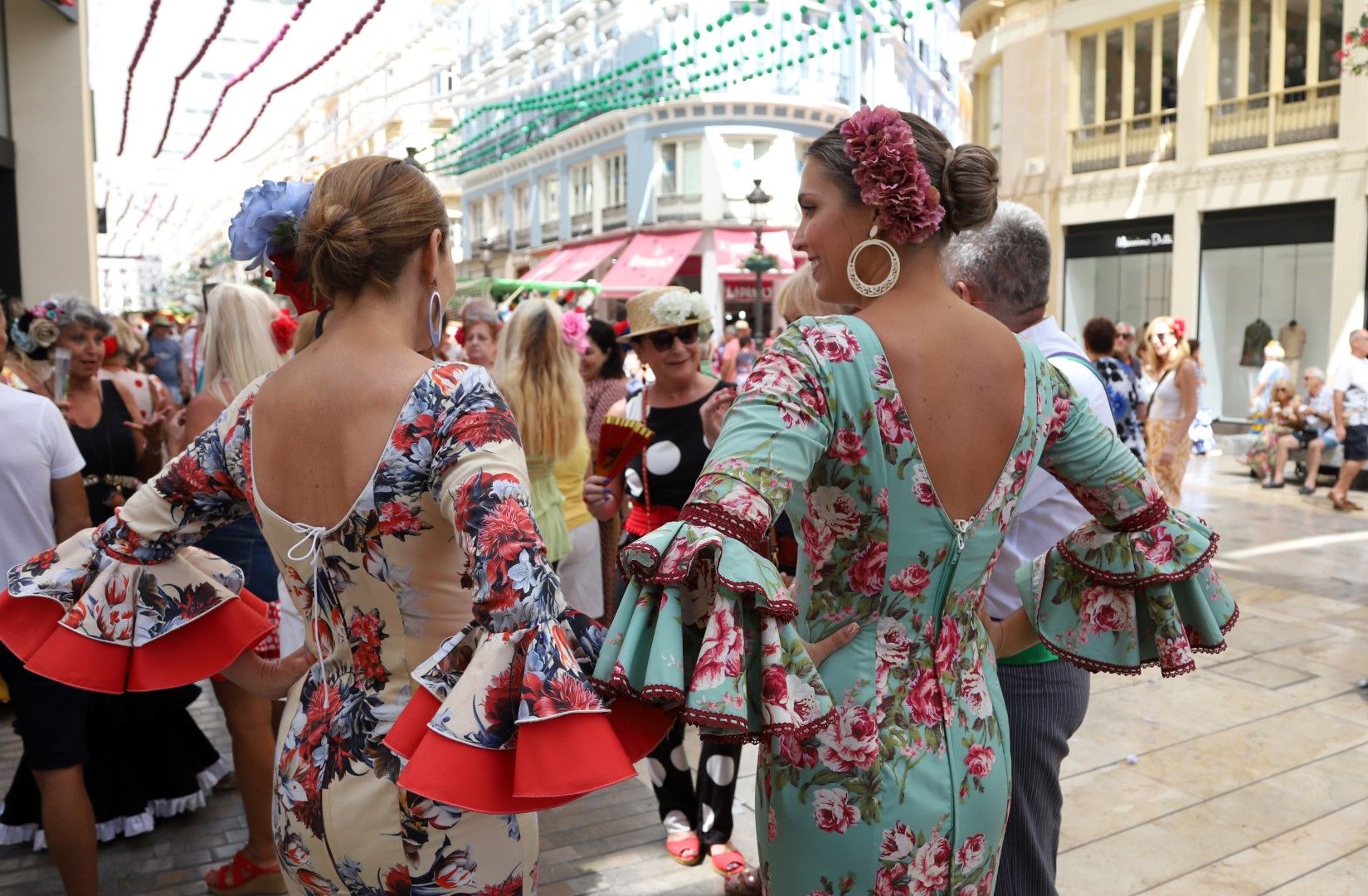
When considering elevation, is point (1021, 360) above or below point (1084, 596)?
above

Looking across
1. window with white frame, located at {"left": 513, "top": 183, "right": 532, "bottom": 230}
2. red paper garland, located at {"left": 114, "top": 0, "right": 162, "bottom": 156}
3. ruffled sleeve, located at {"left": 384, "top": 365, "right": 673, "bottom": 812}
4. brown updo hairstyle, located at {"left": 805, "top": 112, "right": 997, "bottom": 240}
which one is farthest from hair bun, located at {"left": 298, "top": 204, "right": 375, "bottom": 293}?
window with white frame, located at {"left": 513, "top": 183, "right": 532, "bottom": 230}

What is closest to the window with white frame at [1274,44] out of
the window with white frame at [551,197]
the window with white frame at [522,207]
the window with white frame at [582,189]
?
the window with white frame at [582,189]

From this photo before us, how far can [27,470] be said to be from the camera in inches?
129

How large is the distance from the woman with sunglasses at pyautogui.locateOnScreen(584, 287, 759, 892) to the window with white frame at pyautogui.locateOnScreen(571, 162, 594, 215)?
31.8 m

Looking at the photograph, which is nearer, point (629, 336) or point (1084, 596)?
point (1084, 596)

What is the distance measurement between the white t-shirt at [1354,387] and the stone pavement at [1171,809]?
6.13 m

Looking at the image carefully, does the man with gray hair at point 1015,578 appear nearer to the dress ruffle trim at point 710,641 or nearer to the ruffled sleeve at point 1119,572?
the ruffled sleeve at point 1119,572

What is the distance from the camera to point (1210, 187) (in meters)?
19.1

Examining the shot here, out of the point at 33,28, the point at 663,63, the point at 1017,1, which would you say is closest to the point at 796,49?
the point at 663,63

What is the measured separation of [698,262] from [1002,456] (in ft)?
102

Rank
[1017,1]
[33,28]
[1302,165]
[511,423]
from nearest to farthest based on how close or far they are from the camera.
A: [511,423], [33,28], [1302,165], [1017,1]

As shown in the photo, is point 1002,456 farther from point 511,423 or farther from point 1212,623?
→ point 511,423

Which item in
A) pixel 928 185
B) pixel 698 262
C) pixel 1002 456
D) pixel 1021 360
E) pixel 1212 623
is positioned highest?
pixel 698 262

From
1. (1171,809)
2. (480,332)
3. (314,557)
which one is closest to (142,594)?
(314,557)
